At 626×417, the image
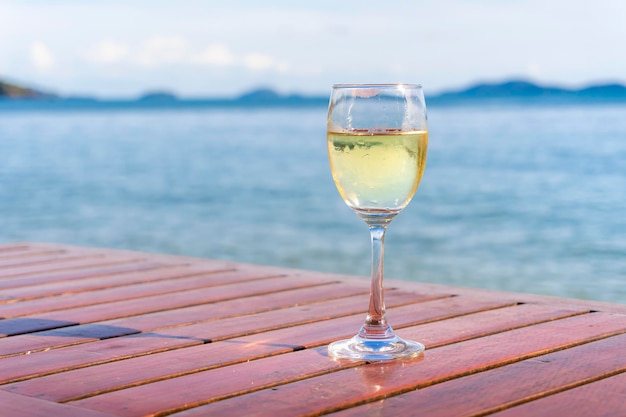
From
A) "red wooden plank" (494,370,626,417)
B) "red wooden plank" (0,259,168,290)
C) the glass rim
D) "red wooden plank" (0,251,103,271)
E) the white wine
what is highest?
the glass rim

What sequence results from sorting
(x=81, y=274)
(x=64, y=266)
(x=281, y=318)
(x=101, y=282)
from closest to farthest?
(x=281, y=318), (x=101, y=282), (x=81, y=274), (x=64, y=266)

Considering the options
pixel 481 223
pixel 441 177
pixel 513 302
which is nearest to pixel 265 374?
pixel 513 302

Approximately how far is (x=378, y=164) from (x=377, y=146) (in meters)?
0.04

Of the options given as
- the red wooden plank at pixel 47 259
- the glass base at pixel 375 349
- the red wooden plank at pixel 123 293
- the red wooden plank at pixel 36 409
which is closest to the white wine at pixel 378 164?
the glass base at pixel 375 349

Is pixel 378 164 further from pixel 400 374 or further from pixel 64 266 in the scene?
pixel 64 266

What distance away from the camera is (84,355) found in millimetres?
2117

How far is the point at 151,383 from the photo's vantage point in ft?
6.07

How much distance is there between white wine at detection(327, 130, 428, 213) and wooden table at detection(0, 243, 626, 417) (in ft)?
1.12

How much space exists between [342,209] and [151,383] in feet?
47.1

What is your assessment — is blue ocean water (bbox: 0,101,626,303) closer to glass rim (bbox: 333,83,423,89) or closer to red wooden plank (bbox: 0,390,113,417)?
glass rim (bbox: 333,83,423,89)

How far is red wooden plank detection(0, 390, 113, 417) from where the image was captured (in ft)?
5.35

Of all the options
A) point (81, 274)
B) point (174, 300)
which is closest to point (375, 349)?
point (174, 300)

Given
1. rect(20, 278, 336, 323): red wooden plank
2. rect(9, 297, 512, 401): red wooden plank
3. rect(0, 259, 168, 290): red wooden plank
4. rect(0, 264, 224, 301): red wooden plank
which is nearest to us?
rect(9, 297, 512, 401): red wooden plank

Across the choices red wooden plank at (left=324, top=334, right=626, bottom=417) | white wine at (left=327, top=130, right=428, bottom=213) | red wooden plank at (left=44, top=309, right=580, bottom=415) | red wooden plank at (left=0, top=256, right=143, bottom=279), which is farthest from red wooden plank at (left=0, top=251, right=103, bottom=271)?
red wooden plank at (left=324, top=334, right=626, bottom=417)
